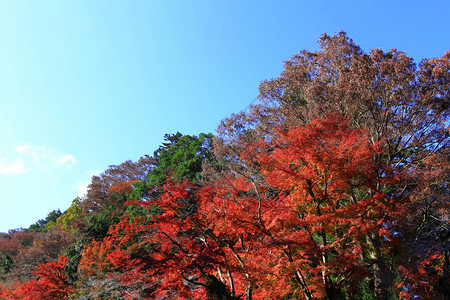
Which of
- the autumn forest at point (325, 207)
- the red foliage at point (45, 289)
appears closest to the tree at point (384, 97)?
the autumn forest at point (325, 207)

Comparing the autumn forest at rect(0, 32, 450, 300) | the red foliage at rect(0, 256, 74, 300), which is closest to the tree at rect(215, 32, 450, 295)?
the autumn forest at rect(0, 32, 450, 300)

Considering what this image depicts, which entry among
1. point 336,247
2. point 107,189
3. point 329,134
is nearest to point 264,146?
point 329,134

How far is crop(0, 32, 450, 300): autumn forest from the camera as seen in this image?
8.33 metres

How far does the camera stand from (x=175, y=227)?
1030cm

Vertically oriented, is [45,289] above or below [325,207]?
below

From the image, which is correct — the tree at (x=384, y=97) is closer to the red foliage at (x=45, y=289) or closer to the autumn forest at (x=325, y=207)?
the autumn forest at (x=325, y=207)

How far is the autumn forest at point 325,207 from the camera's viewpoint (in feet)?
27.3

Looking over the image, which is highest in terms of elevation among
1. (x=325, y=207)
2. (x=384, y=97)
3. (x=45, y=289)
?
(x=384, y=97)

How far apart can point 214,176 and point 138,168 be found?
19.0 metres

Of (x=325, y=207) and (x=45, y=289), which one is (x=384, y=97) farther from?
(x=45, y=289)

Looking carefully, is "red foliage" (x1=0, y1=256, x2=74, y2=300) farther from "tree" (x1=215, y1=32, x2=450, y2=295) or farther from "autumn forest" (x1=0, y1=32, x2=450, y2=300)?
"tree" (x1=215, y1=32, x2=450, y2=295)

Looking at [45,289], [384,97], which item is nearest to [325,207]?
[384,97]

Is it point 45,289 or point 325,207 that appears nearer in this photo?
point 325,207

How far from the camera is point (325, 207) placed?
8953 mm
